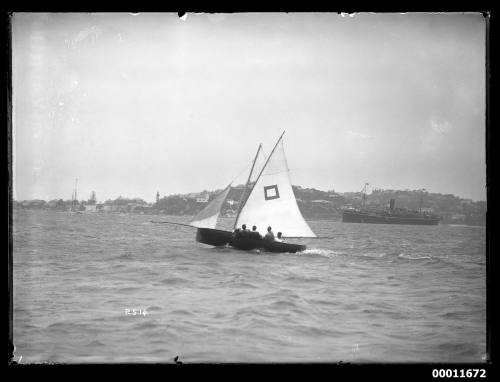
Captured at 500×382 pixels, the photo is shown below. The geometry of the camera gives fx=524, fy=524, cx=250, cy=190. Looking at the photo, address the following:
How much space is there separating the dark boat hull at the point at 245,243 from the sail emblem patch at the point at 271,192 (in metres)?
1.97

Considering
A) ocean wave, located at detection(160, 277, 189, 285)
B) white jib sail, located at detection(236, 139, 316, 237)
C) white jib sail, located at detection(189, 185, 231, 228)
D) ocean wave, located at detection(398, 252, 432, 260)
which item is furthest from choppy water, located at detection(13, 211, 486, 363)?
white jib sail, located at detection(236, 139, 316, 237)

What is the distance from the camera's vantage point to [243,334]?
10.2 meters

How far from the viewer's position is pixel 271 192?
68.5 ft

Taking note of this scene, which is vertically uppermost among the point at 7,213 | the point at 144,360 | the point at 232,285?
the point at 7,213

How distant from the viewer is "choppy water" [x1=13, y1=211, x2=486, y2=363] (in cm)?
970

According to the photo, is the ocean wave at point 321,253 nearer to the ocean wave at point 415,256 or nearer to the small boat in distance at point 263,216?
the small boat in distance at point 263,216

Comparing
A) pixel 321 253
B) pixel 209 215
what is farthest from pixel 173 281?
pixel 209 215

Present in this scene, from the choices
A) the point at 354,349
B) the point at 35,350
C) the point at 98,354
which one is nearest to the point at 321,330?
the point at 354,349

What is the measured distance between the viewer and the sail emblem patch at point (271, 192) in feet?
68.0

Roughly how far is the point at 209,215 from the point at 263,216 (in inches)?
88.9

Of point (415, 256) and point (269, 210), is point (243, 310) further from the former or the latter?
point (269, 210)

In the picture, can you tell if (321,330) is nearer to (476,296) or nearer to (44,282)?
(476,296)

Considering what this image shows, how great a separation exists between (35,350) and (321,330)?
5395 mm

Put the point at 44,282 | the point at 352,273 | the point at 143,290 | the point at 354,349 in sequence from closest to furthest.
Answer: the point at 354,349 < the point at 44,282 < the point at 143,290 < the point at 352,273
